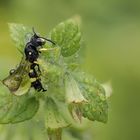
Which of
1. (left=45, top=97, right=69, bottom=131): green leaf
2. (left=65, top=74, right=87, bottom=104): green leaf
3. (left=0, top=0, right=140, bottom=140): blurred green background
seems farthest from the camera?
(left=0, top=0, right=140, bottom=140): blurred green background

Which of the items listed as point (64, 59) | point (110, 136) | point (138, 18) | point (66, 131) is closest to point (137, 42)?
point (138, 18)

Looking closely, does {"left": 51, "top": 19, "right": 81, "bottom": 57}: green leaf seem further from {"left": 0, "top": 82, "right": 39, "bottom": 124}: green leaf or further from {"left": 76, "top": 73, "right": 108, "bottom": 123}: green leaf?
{"left": 0, "top": 82, "right": 39, "bottom": 124}: green leaf

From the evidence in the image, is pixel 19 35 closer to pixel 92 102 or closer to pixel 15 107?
pixel 15 107

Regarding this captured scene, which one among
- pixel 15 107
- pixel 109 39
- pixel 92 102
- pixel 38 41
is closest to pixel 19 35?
pixel 38 41

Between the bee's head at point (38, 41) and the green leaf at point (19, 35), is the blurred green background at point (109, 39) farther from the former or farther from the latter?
the bee's head at point (38, 41)

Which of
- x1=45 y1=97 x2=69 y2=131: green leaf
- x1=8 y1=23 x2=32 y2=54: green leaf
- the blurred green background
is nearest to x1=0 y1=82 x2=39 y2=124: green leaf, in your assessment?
x1=45 y1=97 x2=69 y2=131: green leaf
